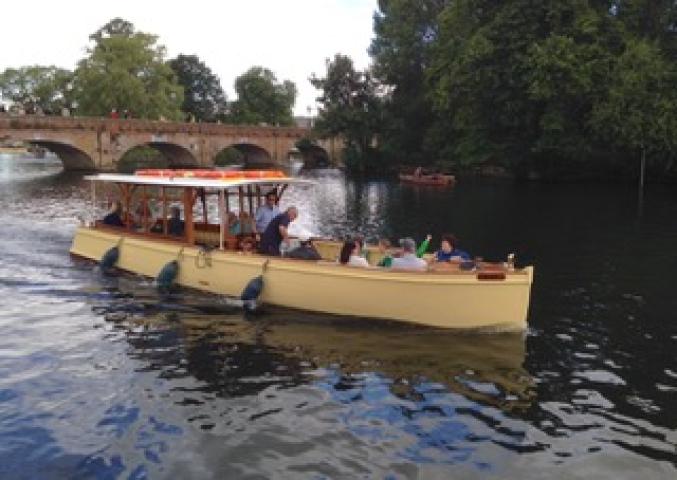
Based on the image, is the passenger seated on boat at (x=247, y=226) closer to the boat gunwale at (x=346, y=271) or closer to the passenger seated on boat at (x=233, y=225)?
the passenger seated on boat at (x=233, y=225)

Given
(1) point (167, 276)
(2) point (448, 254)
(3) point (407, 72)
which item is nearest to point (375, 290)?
(2) point (448, 254)

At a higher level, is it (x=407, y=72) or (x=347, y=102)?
(x=407, y=72)

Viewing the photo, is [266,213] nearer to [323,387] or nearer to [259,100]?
[323,387]

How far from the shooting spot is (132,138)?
75.0 m

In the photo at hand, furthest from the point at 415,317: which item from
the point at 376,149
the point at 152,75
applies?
the point at 152,75

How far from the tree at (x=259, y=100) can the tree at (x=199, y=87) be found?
21.2 feet

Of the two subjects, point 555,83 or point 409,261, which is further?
point 555,83


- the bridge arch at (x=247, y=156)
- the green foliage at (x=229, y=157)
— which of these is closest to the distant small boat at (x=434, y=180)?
the bridge arch at (x=247, y=156)

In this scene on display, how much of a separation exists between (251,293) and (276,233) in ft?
6.25

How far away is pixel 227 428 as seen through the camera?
10680 mm

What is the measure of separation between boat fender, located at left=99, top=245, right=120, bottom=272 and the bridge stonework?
48533mm

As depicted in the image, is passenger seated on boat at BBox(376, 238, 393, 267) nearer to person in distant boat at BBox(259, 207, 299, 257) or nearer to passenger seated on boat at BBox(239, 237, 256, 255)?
person in distant boat at BBox(259, 207, 299, 257)

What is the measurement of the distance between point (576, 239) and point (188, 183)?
55.3 ft

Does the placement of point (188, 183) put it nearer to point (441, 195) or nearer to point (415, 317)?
point (415, 317)
